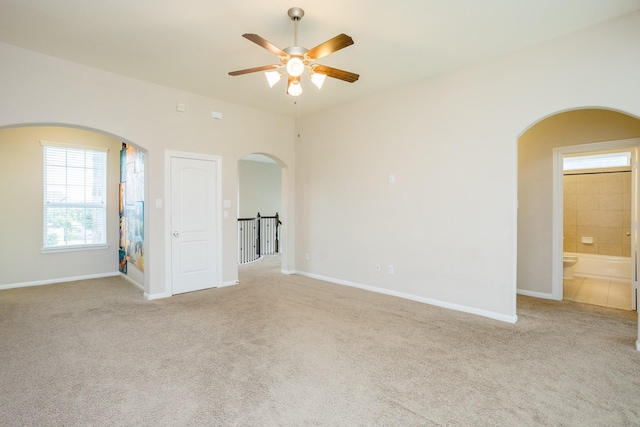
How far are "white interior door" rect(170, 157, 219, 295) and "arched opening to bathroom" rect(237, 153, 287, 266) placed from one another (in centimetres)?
299


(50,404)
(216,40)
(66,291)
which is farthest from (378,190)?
(66,291)

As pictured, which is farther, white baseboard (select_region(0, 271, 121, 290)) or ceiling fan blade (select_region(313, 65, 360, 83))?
white baseboard (select_region(0, 271, 121, 290))

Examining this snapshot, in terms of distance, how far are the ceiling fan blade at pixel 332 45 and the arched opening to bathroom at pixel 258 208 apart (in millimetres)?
6099

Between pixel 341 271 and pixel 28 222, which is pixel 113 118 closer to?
pixel 28 222

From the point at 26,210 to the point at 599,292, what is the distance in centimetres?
960

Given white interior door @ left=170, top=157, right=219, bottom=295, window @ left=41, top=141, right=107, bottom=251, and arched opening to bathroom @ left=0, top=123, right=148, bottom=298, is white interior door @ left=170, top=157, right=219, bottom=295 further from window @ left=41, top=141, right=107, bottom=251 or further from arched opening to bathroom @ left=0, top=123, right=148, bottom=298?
window @ left=41, top=141, right=107, bottom=251

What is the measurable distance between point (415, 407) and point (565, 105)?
340 cm

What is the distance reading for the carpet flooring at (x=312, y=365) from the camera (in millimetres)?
2131

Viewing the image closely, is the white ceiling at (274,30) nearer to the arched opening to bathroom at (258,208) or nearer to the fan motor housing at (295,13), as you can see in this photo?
the fan motor housing at (295,13)

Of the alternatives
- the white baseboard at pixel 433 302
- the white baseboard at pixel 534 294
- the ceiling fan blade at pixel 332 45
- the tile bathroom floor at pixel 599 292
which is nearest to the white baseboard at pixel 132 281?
the white baseboard at pixel 433 302

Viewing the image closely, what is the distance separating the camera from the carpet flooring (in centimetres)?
213

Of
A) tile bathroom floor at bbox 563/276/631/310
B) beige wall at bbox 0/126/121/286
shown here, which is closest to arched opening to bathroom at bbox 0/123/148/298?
beige wall at bbox 0/126/121/286

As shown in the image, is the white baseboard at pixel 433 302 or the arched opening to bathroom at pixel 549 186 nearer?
the white baseboard at pixel 433 302

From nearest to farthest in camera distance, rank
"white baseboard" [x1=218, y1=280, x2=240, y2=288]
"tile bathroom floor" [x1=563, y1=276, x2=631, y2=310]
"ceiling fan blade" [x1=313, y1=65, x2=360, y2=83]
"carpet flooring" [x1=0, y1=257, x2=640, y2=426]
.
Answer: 1. "carpet flooring" [x1=0, y1=257, x2=640, y2=426]
2. "ceiling fan blade" [x1=313, y1=65, x2=360, y2=83]
3. "tile bathroom floor" [x1=563, y1=276, x2=631, y2=310]
4. "white baseboard" [x1=218, y1=280, x2=240, y2=288]
